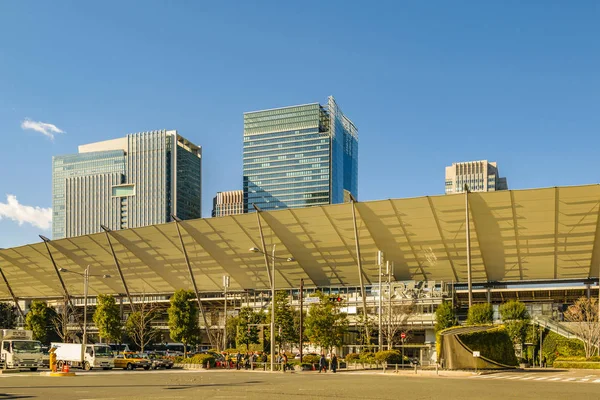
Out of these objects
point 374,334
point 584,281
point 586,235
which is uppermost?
point 586,235

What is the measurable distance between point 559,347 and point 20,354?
51.0 meters

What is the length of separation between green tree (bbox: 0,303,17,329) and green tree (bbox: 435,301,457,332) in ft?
236

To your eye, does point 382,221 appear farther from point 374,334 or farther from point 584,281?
point 584,281

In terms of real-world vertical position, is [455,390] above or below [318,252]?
below

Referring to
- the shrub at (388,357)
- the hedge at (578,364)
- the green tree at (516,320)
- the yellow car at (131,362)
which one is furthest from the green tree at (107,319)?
the hedge at (578,364)

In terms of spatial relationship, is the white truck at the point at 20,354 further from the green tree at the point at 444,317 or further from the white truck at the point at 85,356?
the green tree at the point at 444,317

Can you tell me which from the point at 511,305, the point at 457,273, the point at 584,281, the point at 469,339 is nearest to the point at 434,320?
the point at 457,273

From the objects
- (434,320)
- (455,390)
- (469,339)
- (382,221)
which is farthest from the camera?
(434,320)

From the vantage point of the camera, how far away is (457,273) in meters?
74.6

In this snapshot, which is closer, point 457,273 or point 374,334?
point 457,273

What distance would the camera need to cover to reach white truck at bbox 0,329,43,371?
48469 mm

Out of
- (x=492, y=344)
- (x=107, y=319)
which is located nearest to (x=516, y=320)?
(x=492, y=344)

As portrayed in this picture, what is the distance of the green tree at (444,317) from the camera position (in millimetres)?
71125

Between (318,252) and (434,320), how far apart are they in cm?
1556
